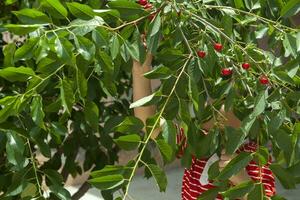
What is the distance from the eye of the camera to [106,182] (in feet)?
2.13

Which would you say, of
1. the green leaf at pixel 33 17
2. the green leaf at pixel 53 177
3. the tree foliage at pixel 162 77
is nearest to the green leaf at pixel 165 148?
the tree foliage at pixel 162 77

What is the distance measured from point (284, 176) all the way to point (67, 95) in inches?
13.0

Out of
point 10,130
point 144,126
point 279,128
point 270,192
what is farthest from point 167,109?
point 270,192

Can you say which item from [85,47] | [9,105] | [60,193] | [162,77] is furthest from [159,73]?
[60,193]

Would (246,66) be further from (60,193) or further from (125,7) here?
(60,193)

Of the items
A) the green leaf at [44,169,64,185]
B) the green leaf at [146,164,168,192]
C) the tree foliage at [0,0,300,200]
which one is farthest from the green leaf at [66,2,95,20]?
the green leaf at [44,169,64,185]

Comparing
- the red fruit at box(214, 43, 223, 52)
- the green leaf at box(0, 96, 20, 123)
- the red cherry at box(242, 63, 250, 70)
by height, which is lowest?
the green leaf at box(0, 96, 20, 123)

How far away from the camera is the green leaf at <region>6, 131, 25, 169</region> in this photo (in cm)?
84

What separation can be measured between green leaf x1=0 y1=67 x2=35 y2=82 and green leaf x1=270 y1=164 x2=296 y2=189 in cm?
37

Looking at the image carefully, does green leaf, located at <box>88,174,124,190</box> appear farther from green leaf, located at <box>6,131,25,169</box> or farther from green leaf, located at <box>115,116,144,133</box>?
green leaf, located at <box>6,131,25,169</box>

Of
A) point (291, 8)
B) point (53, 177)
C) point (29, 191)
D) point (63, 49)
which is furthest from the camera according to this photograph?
point (53, 177)

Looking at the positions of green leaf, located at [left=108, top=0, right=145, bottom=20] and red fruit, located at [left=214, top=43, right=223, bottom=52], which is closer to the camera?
green leaf, located at [left=108, top=0, right=145, bottom=20]

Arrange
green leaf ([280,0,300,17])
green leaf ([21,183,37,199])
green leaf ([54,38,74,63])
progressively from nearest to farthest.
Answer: green leaf ([54,38,74,63]), green leaf ([280,0,300,17]), green leaf ([21,183,37,199])

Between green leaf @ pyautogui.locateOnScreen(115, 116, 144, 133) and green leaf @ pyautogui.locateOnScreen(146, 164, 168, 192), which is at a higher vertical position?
green leaf @ pyautogui.locateOnScreen(115, 116, 144, 133)
